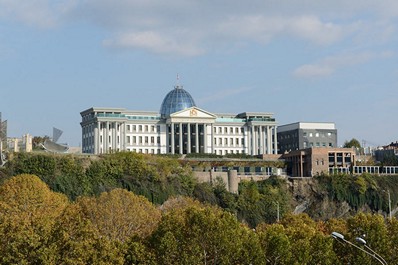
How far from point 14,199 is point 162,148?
76335 mm

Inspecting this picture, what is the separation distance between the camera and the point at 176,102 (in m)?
172

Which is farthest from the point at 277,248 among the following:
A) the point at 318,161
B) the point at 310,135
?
the point at 310,135

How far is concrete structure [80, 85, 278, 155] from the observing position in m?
164

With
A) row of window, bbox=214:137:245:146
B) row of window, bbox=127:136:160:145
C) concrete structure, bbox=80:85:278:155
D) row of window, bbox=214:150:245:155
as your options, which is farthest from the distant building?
row of window, bbox=127:136:160:145

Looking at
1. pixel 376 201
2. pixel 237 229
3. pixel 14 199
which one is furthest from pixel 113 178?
pixel 237 229

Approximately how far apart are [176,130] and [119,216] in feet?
271

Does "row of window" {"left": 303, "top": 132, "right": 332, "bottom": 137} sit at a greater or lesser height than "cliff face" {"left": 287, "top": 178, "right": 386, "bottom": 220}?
greater

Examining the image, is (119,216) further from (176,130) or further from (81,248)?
(176,130)

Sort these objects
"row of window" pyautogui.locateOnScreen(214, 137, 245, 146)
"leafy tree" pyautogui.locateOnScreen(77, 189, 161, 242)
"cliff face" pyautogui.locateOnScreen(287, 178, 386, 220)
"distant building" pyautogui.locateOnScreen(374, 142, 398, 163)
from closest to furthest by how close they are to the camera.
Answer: "leafy tree" pyautogui.locateOnScreen(77, 189, 161, 242) < "cliff face" pyautogui.locateOnScreen(287, 178, 386, 220) < "distant building" pyautogui.locateOnScreen(374, 142, 398, 163) < "row of window" pyautogui.locateOnScreen(214, 137, 245, 146)

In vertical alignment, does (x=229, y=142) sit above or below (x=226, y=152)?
above

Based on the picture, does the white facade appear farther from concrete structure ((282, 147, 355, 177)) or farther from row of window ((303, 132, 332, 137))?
concrete structure ((282, 147, 355, 177))

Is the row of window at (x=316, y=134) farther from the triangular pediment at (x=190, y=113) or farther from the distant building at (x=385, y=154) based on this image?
the triangular pediment at (x=190, y=113)

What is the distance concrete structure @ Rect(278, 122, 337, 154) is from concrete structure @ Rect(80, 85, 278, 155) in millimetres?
6529

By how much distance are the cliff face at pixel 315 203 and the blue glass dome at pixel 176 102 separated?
36.2 m
